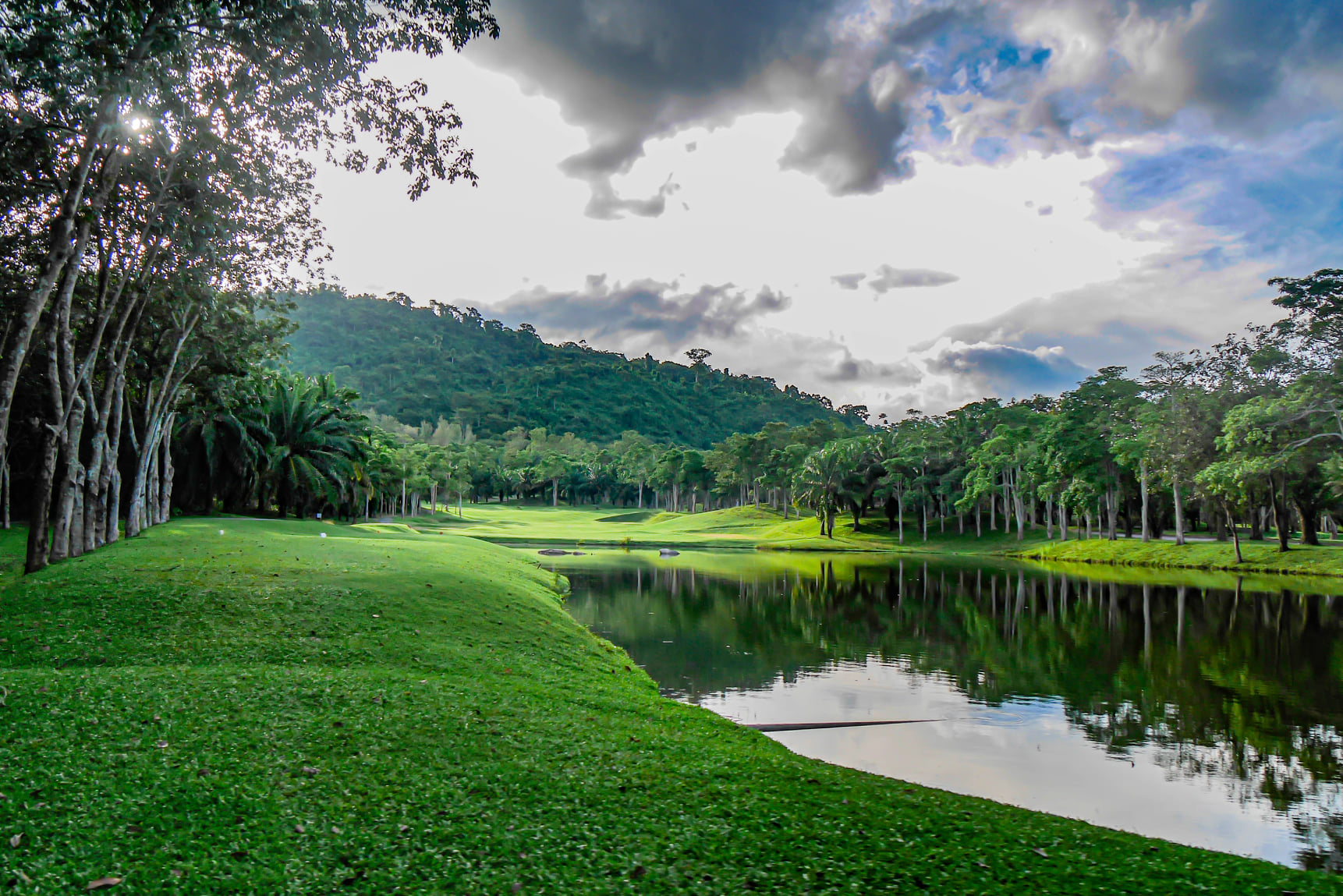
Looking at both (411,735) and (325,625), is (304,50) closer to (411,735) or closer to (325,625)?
(325,625)

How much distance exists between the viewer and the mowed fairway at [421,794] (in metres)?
6.12

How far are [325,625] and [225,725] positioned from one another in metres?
5.80

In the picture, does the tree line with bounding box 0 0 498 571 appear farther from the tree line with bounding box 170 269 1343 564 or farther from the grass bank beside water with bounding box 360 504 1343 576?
the grass bank beside water with bounding box 360 504 1343 576

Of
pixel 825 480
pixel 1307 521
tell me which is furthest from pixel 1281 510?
pixel 825 480

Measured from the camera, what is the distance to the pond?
11.9 metres

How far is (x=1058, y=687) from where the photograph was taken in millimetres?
19516

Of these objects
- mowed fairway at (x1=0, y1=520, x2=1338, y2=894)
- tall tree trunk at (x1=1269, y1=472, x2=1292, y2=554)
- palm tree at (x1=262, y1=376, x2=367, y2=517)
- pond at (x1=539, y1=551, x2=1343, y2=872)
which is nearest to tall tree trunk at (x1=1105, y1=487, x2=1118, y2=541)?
tall tree trunk at (x1=1269, y1=472, x2=1292, y2=554)

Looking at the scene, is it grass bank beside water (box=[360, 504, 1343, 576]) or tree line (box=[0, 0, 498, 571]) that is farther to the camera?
grass bank beside water (box=[360, 504, 1343, 576])

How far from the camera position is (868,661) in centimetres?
2258

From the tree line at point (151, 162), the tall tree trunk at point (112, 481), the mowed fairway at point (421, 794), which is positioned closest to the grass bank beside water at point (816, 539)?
the tall tree trunk at point (112, 481)

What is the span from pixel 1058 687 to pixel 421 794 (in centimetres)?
1763

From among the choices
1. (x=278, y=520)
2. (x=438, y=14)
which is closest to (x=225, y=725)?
(x=438, y=14)

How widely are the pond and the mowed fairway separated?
3898mm

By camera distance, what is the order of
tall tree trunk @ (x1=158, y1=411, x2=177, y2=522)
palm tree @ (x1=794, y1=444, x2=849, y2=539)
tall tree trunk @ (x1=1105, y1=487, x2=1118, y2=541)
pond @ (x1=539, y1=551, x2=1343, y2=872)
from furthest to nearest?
palm tree @ (x1=794, y1=444, x2=849, y2=539) → tall tree trunk @ (x1=1105, y1=487, x2=1118, y2=541) → tall tree trunk @ (x1=158, y1=411, x2=177, y2=522) → pond @ (x1=539, y1=551, x2=1343, y2=872)
